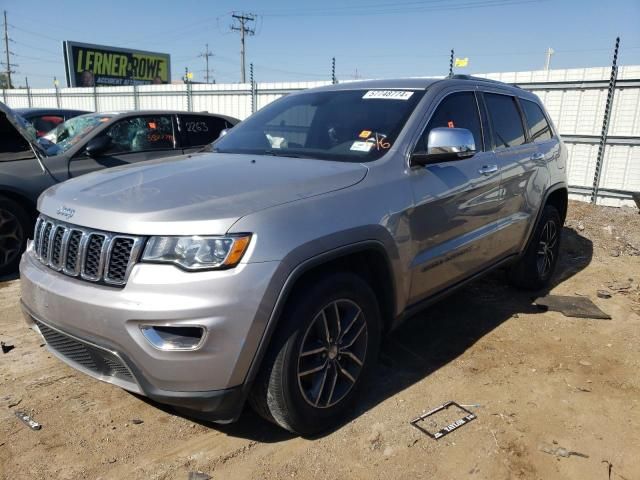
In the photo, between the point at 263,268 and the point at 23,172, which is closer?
the point at 263,268

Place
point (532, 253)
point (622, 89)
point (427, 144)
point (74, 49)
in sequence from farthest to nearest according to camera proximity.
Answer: point (74, 49), point (622, 89), point (532, 253), point (427, 144)

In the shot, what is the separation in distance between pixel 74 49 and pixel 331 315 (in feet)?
118

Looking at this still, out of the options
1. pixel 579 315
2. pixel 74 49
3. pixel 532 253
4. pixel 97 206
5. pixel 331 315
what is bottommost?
pixel 579 315

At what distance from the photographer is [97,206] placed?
242 centimetres

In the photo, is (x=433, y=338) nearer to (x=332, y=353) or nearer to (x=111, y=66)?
(x=332, y=353)

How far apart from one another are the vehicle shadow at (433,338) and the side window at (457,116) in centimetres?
142

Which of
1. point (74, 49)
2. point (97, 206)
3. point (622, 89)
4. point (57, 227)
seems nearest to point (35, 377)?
point (57, 227)

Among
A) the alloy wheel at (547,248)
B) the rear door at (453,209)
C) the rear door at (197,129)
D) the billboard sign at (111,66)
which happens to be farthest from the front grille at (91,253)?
the billboard sign at (111,66)

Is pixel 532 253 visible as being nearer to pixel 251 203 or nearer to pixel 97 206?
pixel 251 203

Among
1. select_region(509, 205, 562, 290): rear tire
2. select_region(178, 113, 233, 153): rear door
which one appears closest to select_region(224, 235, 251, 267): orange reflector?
select_region(509, 205, 562, 290): rear tire

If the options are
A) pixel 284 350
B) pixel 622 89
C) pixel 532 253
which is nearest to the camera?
pixel 284 350

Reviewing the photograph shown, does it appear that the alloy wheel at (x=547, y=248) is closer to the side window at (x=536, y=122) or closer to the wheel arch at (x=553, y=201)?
the wheel arch at (x=553, y=201)

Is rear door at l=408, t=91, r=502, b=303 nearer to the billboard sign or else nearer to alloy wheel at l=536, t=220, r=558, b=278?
alloy wheel at l=536, t=220, r=558, b=278

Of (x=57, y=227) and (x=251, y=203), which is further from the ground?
(x=251, y=203)
